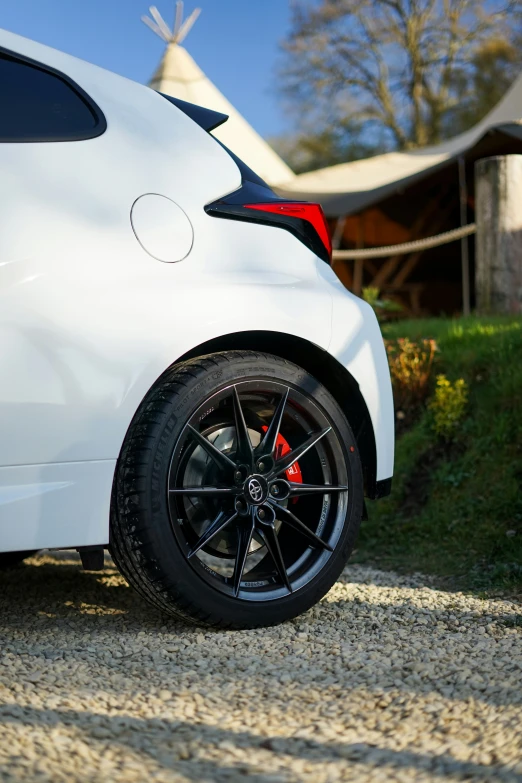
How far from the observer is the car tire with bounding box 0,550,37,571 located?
3536 millimetres

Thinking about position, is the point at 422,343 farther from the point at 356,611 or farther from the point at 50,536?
the point at 50,536

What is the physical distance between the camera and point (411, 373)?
519 cm

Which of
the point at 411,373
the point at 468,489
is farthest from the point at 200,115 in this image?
the point at 411,373

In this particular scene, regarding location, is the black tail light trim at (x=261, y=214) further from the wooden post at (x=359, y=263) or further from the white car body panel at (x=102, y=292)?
the wooden post at (x=359, y=263)

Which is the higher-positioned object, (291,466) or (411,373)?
(411,373)

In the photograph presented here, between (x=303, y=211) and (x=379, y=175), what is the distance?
1195cm

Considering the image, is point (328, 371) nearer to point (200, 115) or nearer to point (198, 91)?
point (200, 115)

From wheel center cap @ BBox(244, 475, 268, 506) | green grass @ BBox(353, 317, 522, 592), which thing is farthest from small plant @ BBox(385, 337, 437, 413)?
wheel center cap @ BBox(244, 475, 268, 506)

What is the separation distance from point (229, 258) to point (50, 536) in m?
1.03

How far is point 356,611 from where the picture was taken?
3074 millimetres

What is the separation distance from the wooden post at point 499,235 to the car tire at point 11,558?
4343mm

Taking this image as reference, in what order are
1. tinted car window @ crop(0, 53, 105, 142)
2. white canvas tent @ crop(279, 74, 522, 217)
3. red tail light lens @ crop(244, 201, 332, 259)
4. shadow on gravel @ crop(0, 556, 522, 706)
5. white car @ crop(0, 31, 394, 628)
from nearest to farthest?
1. shadow on gravel @ crop(0, 556, 522, 706)
2. white car @ crop(0, 31, 394, 628)
3. tinted car window @ crop(0, 53, 105, 142)
4. red tail light lens @ crop(244, 201, 332, 259)
5. white canvas tent @ crop(279, 74, 522, 217)

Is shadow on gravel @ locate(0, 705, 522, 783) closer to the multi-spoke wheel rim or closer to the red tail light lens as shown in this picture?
the multi-spoke wheel rim

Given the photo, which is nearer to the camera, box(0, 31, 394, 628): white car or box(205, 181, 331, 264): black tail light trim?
box(0, 31, 394, 628): white car
